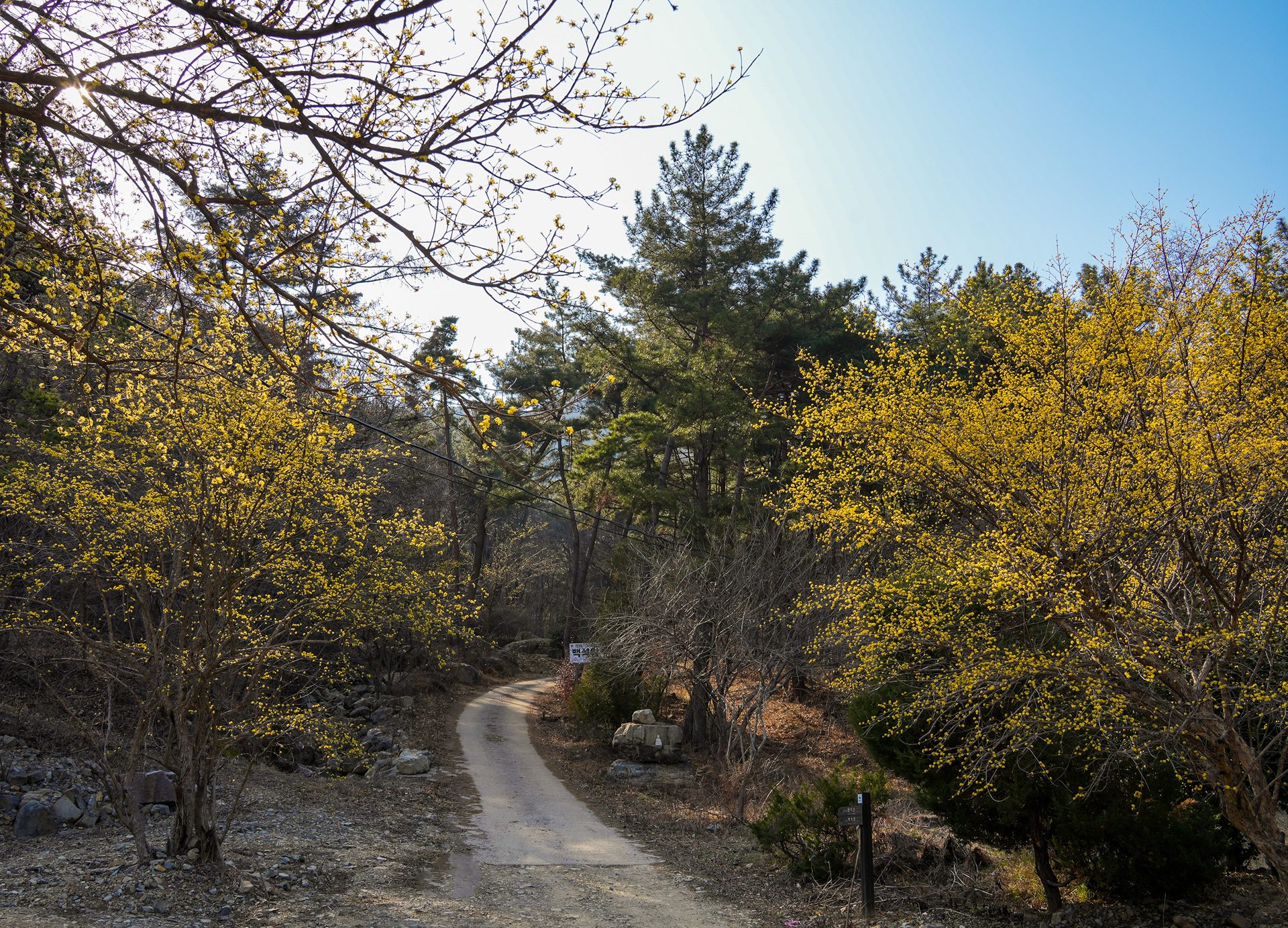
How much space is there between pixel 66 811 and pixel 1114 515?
11.3m

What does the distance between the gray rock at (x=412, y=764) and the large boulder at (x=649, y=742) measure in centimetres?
436

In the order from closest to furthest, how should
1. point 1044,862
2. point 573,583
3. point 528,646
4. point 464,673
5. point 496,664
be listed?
1. point 1044,862
2. point 464,673
3. point 573,583
4. point 496,664
5. point 528,646

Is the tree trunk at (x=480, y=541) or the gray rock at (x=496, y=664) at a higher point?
the tree trunk at (x=480, y=541)

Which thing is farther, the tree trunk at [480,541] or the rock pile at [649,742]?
the tree trunk at [480,541]

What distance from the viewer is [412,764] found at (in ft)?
44.2

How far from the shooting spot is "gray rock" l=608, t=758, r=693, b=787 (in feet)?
47.6

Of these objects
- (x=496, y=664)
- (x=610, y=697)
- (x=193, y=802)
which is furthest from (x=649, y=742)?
(x=496, y=664)

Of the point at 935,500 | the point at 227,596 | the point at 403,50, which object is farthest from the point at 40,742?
the point at 935,500

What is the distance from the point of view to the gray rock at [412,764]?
1340 centimetres

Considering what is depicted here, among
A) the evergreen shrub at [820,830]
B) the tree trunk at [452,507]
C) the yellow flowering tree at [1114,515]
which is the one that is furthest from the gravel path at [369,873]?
the tree trunk at [452,507]

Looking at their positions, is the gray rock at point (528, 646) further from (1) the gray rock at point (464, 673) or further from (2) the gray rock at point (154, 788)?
(2) the gray rock at point (154, 788)

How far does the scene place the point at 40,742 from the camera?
1049 cm

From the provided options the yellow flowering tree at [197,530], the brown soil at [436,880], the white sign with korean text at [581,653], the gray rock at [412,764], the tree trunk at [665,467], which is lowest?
the gray rock at [412,764]

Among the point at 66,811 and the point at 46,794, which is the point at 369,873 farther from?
the point at 46,794
